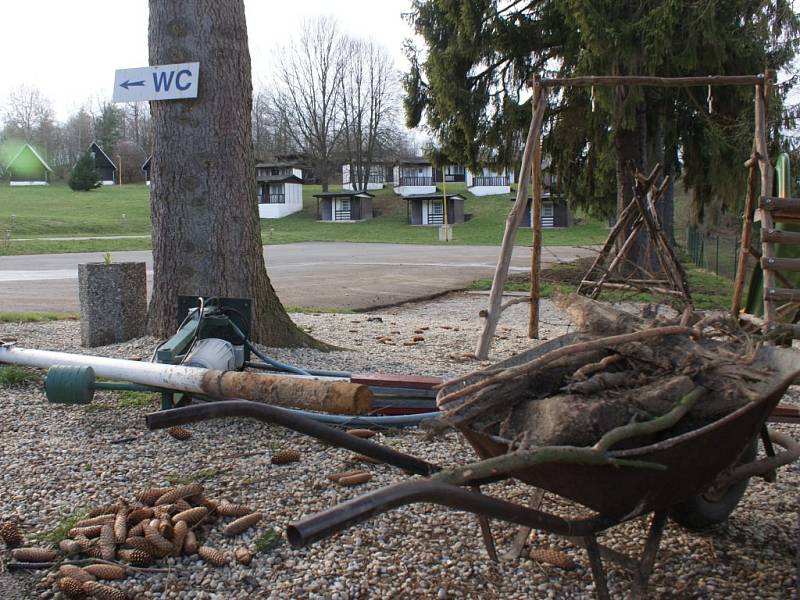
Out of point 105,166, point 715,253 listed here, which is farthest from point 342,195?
point 715,253

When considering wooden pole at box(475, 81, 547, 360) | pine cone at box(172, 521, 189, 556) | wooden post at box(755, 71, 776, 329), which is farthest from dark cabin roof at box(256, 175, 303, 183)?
pine cone at box(172, 521, 189, 556)

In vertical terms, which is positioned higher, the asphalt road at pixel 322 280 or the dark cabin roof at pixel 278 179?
the dark cabin roof at pixel 278 179

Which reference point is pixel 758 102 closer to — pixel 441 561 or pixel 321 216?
pixel 441 561

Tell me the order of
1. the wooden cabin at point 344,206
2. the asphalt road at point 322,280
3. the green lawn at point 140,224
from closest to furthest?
the asphalt road at point 322,280 → the green lawn at point 140,224 → the wooden cabin at point 344,206

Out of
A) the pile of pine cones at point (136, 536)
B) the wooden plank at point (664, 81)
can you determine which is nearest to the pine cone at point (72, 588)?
the pile of pine cones at point (136, 536)

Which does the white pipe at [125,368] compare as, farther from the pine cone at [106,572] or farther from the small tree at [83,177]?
the small tree at [83,177]

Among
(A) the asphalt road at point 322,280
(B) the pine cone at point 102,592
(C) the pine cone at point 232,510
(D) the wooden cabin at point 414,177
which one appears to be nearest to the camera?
(B) the pine cone at point 102,592

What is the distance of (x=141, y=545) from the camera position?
276 centimetres

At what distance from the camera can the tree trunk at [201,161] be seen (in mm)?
5750

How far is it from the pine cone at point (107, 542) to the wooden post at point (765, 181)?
12.9 feet

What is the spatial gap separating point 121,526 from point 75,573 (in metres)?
0.29

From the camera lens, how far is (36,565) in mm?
2697

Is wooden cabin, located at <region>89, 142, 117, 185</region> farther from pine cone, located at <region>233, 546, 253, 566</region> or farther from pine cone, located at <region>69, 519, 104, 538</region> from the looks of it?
pine cone, located at <region>233, 546, 253, 566</region>

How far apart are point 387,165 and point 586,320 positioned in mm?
74672
